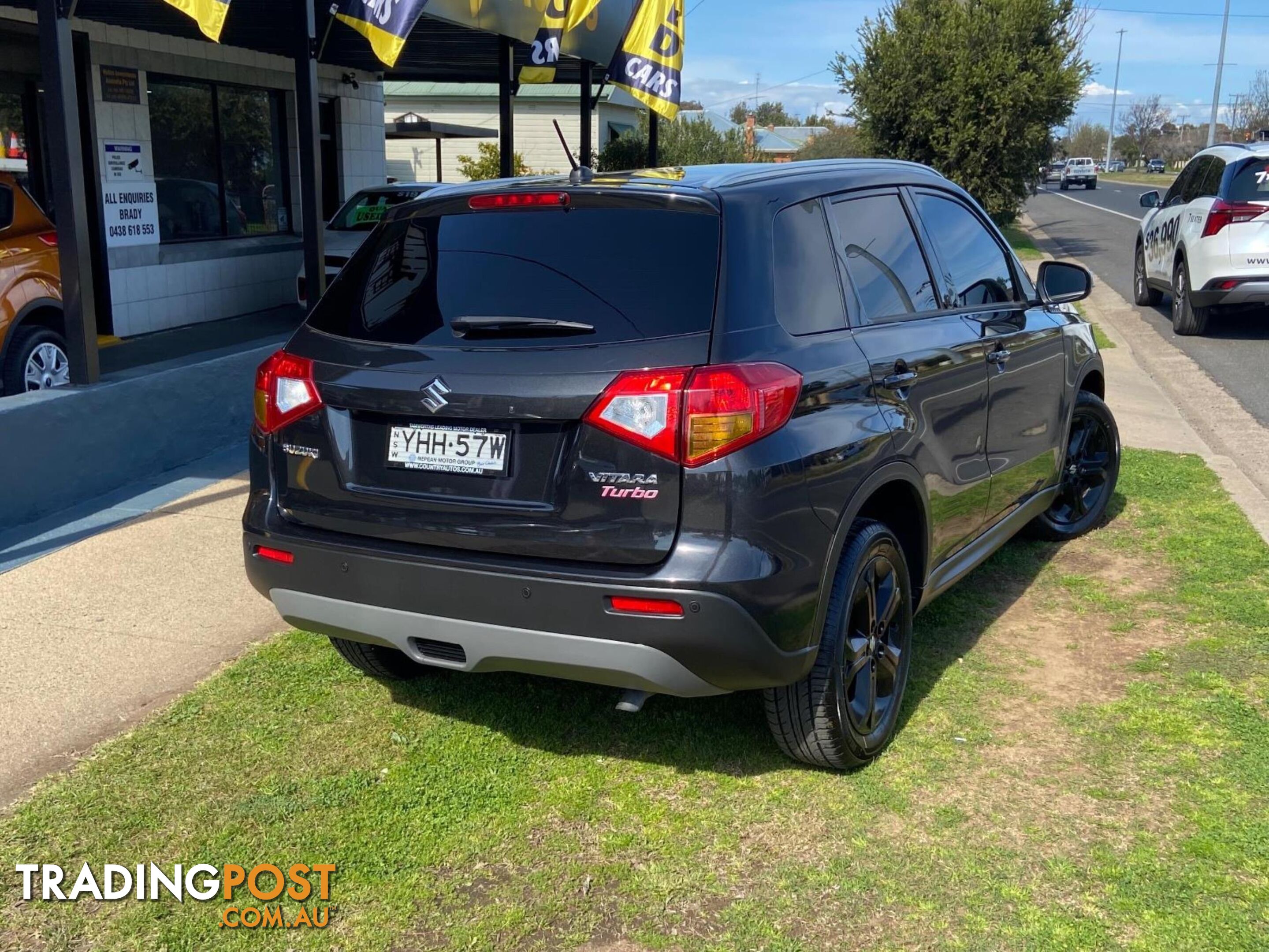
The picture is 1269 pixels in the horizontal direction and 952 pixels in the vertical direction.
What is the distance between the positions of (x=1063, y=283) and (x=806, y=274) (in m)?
2.45

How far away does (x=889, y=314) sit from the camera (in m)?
4.11

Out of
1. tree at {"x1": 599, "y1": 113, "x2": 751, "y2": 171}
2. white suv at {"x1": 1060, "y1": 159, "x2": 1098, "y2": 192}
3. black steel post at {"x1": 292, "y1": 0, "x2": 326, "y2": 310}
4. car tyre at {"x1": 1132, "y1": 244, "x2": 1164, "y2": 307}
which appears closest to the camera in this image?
black steel post at {"x1": 292, "y1": 0, "x2": 326, "y2": 310}

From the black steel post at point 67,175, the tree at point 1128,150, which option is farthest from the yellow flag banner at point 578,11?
the tree at point 1128,150

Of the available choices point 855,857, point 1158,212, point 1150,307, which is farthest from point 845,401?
point 1150,307

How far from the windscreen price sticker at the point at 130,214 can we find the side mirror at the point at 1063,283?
880 cm

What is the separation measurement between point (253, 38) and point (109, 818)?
1029 cm

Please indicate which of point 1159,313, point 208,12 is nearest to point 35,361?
point 208,12

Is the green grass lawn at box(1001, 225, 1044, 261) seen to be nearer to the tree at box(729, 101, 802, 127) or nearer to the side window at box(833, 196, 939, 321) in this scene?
the side window at box(833, 196, 939, 321)

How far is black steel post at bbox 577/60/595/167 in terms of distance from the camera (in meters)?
13.3

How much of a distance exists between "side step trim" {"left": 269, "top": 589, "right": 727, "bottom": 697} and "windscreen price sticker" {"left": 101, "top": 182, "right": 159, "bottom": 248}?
884 centimetres

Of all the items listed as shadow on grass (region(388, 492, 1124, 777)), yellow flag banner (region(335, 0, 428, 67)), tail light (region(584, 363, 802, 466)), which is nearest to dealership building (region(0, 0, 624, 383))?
yellow flag banner (region(335, 0, 428, 67))

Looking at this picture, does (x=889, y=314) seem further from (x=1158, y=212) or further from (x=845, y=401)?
(x=1158, y=212)

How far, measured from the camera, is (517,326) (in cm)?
346

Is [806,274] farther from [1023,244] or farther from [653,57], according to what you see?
[1023,244]
